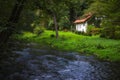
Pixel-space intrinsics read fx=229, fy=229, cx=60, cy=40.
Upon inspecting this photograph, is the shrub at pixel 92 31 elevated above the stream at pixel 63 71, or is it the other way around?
the shrub at pixel 92 31

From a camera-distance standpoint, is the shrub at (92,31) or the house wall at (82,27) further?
the house wall at (82,27)

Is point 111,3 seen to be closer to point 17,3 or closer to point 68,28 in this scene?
point 17,3

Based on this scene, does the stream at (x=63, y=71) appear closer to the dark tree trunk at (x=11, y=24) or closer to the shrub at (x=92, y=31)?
the dark tree trunk at (x=11, y=24)

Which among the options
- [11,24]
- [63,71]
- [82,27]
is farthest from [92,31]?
[11,24]

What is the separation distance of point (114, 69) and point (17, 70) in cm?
769

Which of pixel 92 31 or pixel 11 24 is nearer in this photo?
pixel 11 24

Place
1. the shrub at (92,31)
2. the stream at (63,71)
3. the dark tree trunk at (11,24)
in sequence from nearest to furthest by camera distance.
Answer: the dark tree trunk at (11,24)
the stream at (63,71)
the shrub at (92,31)

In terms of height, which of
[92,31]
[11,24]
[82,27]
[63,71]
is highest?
[11,24]

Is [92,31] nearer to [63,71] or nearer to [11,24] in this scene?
[63,71]

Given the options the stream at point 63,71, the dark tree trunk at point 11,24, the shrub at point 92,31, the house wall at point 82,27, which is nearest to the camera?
the dark tree trunk at point 11,24

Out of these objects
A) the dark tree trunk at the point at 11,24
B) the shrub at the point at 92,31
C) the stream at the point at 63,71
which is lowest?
the stream at the point at 63,71

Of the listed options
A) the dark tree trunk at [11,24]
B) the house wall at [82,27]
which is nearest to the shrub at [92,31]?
the house wall at [82,27]

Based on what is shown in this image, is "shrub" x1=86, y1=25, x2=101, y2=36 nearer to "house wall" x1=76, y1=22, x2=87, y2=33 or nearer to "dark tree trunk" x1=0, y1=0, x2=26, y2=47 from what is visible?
"house wall" x1=76, y1=22, x2=87, y2=33

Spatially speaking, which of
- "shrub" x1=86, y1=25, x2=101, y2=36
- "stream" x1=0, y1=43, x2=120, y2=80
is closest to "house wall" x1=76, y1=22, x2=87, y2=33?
"shrub" x1=86, y1=25, x2=101, y2=36
